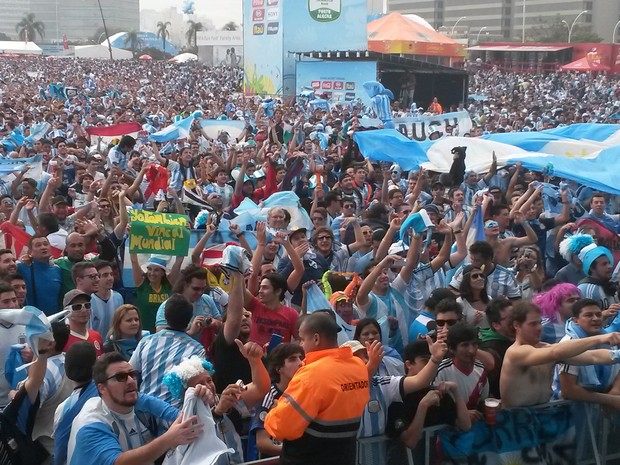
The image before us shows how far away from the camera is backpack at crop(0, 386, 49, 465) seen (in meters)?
4.41

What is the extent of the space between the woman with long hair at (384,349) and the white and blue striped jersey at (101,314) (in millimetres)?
A: 1871

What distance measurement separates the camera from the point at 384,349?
5.21 metres

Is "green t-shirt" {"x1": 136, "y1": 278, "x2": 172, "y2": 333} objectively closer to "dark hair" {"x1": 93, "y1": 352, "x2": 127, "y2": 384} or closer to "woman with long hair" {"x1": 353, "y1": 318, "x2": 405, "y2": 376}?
"woman with long hair" {"x1": 353, "y1": 318, "x2": 405, "y2": 376}

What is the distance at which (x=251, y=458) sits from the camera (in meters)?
4.85

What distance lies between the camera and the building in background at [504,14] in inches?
4171

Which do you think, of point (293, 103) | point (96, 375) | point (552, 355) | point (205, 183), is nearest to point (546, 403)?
point (552, 355)

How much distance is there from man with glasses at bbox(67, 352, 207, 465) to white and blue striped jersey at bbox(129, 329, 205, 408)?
72 centimetres

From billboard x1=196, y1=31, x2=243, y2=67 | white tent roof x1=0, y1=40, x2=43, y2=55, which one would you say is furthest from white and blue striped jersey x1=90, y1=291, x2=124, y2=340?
white tent roof x1=0, y1=40, x2=43, y2=55

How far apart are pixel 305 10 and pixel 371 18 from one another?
20.3 m

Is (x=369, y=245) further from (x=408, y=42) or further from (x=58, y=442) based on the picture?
(x=408, y=42)

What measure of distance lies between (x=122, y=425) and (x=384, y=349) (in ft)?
5.81

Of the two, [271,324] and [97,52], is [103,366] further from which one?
[97,52]

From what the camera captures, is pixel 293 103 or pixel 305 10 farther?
pixel 305 10

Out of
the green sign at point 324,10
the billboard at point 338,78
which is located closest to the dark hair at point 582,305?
the billboard at point 338,78
